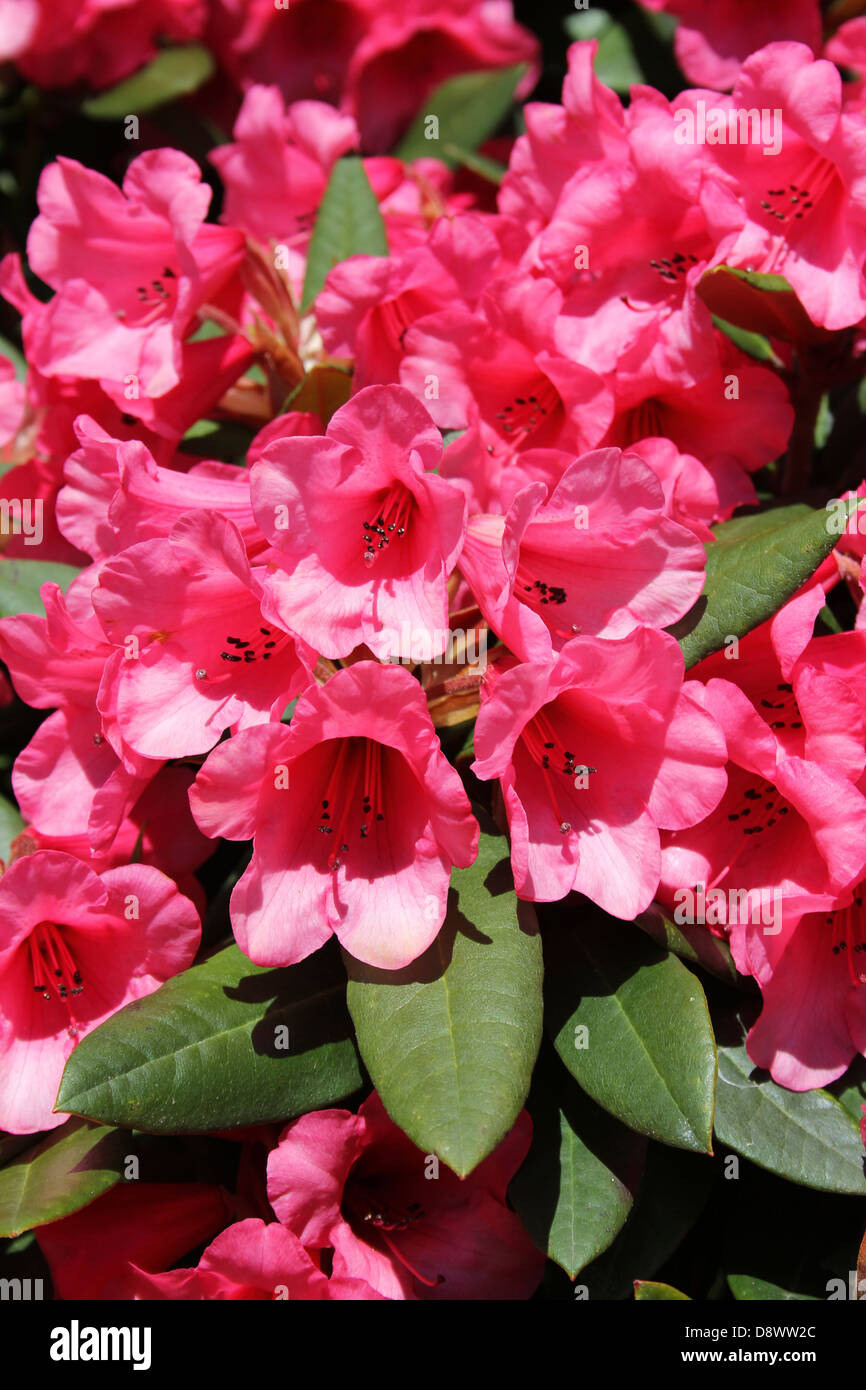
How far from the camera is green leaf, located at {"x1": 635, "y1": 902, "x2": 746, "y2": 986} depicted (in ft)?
3.74

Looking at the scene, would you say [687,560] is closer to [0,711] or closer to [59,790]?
[59,790]

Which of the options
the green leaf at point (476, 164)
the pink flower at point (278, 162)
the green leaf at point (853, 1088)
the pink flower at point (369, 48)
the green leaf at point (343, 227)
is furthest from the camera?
the pink flower at point (369, 48)

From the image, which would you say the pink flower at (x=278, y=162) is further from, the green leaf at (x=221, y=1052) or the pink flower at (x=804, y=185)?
the green leaf at (x=221, y=1052)

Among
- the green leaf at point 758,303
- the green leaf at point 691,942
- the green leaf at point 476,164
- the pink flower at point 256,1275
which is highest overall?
the green leaf at point 476,164

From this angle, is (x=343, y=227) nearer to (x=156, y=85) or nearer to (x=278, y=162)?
(x=278, y=162)

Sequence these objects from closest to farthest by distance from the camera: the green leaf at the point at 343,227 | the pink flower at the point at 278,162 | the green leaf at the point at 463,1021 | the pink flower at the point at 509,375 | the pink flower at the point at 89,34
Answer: the green leaf at the point at 463,1021, the pink flower at the point at 509,375, the green leaf at the point at 343,227, the pink flower at the point at 278,162, the pink flower at the point at 89,34

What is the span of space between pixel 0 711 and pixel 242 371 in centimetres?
54

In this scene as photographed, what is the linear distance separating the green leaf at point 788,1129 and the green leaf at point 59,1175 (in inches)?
22.0

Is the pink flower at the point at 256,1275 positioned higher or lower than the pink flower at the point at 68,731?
lower

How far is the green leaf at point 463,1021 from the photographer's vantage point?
3.16ft

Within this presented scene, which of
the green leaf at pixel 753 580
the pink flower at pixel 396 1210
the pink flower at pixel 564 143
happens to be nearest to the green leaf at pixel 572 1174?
the pink flower at pixel 396 1210

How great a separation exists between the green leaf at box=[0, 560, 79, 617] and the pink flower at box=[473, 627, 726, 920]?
62 cm

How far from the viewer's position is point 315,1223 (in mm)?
1106

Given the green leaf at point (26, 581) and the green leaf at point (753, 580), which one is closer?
the green leaf at point (753, 580)
